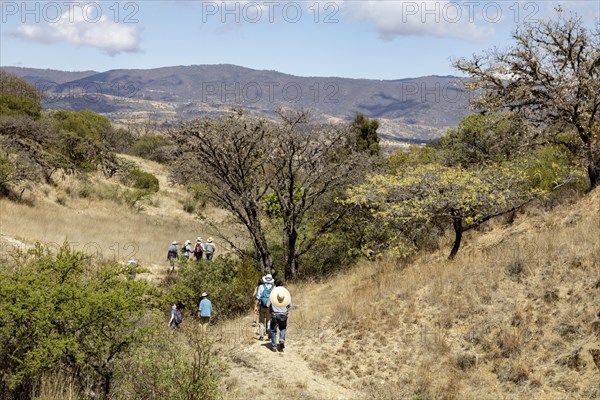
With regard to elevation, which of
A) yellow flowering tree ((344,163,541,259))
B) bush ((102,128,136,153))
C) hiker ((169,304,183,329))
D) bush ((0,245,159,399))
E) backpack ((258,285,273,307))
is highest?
bush ((102,128,136,153))

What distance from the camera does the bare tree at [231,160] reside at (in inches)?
787

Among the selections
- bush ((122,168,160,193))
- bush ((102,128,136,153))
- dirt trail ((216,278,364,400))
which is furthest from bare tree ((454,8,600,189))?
bush ((102,128,136,153))

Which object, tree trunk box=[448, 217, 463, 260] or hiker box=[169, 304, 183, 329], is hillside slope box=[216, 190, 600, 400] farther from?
hiker box=[169, 304, 183, 329]

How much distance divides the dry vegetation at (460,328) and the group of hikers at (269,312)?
0.40m

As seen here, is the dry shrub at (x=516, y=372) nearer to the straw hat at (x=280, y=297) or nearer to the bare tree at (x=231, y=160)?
the straw hat at (x=280, y=297)

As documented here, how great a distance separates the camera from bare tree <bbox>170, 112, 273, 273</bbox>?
1998cm

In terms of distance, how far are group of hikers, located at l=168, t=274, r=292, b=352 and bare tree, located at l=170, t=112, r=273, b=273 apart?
583 cm

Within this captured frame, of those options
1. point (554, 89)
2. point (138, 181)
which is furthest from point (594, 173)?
point (138, 181)

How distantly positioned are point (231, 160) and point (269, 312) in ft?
27.6

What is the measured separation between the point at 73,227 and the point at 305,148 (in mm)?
16205

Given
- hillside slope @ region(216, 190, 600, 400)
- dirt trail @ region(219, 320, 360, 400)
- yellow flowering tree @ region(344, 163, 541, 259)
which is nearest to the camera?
hillside slope @ region(216, 190, 600, 400)

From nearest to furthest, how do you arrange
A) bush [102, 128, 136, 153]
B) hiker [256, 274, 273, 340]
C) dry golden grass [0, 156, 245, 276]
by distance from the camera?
1. hiker [256, 274, 273, 340]
2. dry golden grass [0, 156, 245, 276]
3. bush [102, 128, 136, 153]

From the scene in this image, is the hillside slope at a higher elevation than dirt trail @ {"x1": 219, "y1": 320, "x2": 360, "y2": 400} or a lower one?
higher

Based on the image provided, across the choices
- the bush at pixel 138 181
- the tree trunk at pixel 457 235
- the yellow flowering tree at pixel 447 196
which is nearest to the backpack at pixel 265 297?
the yellow flowering tree at pixel 447 196
